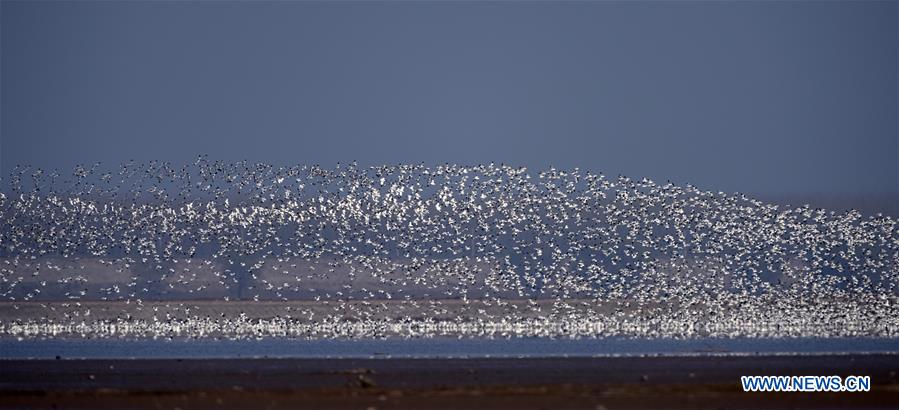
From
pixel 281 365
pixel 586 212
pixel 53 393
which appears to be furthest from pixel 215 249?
pixel 53 393

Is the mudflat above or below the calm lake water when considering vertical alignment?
below

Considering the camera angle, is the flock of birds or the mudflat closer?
the mudflat

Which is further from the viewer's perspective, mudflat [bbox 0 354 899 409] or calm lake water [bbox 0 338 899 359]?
calm lake water [bbox 0 338 899 359]

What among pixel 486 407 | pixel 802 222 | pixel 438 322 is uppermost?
pixel 802 222

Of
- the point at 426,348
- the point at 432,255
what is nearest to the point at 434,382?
the point at 426,348

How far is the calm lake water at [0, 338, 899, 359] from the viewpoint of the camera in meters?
41.8

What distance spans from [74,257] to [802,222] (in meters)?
26.7

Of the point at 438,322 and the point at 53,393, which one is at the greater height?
the point at 438,322

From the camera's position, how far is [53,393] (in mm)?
33438

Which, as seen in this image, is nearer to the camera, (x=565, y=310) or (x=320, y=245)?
(x=565, y=310)

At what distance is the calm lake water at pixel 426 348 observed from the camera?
41.8 metres

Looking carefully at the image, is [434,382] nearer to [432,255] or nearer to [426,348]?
[426,348]

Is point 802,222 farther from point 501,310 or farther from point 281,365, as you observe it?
point 281,365

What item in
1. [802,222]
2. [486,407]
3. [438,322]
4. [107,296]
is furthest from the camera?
[802,222]
